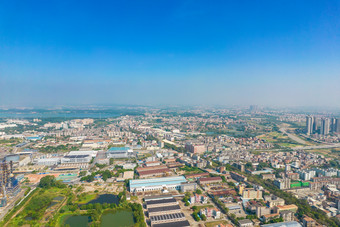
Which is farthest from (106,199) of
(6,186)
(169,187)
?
(6,186)

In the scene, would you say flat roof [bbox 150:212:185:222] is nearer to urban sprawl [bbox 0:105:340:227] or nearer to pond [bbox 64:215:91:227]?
urban sprawl [bbox 0:105:340:227]

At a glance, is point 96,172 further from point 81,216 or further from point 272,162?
point 272,162

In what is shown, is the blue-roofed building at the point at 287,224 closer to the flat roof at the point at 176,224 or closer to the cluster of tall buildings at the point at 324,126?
the flat roof at the point at 176,224

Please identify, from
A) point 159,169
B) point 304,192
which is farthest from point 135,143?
point 304,192

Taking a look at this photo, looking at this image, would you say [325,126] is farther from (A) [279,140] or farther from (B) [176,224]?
(B) [176,224]

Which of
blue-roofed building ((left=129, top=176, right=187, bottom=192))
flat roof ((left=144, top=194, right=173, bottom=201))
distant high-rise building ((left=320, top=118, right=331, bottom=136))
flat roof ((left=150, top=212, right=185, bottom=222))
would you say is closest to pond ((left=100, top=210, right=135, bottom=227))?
flat roof ((left=150, top=212, right=185, bottom=222))

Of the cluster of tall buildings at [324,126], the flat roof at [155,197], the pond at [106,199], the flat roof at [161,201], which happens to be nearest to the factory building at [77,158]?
the pond at [106,199]

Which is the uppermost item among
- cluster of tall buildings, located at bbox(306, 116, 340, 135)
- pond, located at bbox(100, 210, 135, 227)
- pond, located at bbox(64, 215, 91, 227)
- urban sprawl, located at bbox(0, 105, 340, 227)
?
cluster of tall buildings, located at bbox(306, 116, 340, 135)

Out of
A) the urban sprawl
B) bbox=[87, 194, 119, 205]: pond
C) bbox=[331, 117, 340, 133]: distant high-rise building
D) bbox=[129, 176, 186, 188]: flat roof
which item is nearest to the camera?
the urban sprawl
